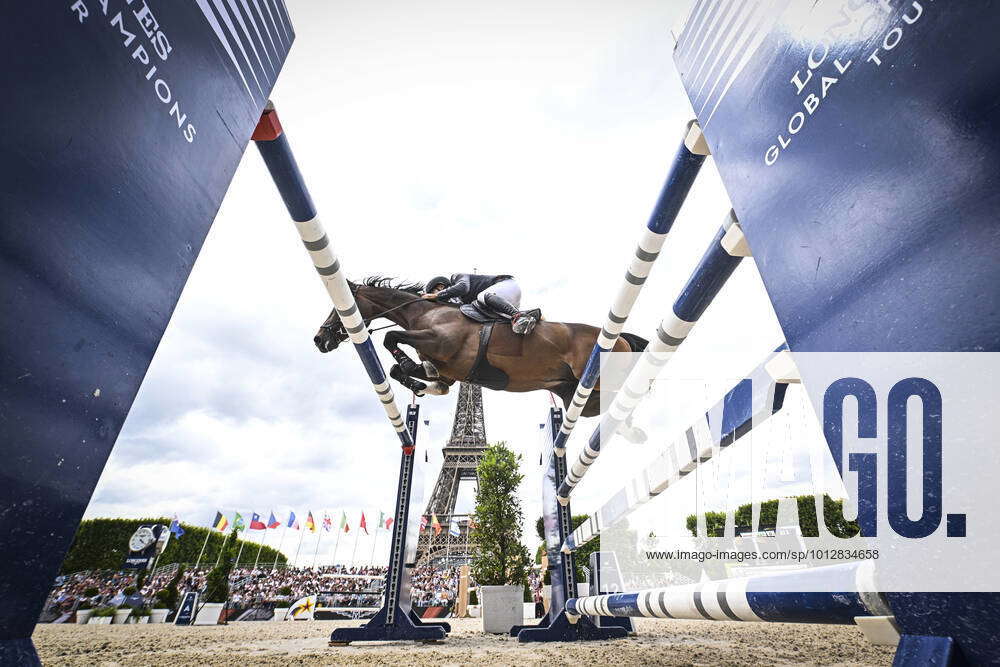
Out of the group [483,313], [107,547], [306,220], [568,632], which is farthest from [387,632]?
[107,547]

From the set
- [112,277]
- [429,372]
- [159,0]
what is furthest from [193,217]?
[429,372]

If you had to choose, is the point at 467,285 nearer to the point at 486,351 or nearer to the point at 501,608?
the point at 486,351

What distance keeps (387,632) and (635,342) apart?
12.3ft

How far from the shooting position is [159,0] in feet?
2.42

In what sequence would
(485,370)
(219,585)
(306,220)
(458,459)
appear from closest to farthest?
1. (306,220)
2. (485,370)
3. (219,585)
4. (458,459)

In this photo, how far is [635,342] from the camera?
2996mm

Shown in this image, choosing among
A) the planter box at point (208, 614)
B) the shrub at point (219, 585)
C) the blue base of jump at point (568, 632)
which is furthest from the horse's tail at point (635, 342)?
the shrub at point (219, 585)

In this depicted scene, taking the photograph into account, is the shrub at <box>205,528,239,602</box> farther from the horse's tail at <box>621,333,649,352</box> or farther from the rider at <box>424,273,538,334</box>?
the horse's tail at <box>621,333,649,352</box>

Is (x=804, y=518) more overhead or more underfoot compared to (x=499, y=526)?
more overhead

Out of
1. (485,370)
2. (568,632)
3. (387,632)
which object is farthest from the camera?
(387,632)

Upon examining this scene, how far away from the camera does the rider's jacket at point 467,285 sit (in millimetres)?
3260

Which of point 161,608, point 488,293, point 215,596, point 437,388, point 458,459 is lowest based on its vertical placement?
point 161,608

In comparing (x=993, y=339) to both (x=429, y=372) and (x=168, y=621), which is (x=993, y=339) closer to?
(x=429, y=372)

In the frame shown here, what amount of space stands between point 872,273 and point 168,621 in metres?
13.8
